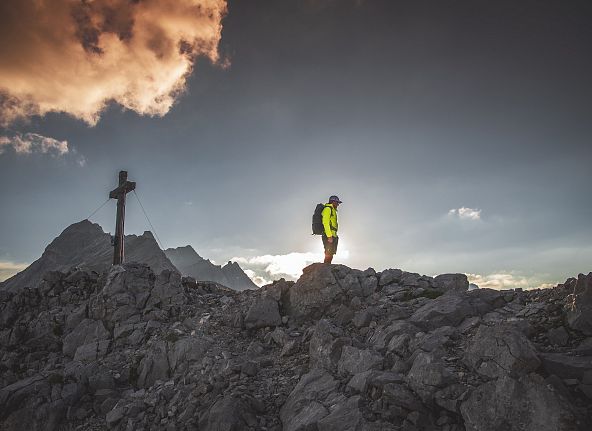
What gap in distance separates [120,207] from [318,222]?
49.2 feet

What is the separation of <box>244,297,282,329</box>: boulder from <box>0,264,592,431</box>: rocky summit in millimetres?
46

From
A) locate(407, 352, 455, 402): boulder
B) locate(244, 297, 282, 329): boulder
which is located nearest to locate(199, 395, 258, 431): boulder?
locate(407, 352, 455, 402): boulder

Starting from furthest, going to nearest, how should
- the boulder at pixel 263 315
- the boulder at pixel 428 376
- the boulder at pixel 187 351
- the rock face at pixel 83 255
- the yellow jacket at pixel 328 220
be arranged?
the rock face at pixel 83 255 < the yellow jacket at pixel 328 220 < the boulder at pixel 263 315 < the boulder at pixel 187 351 < the boulder at pixel 428 376

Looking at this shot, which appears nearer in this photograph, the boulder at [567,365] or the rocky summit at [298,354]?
the boulder at [567,365]

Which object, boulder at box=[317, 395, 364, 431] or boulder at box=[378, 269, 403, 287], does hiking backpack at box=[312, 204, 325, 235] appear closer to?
boulder at box=[378, 269, 403, 287]

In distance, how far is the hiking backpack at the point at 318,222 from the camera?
53.6 feet

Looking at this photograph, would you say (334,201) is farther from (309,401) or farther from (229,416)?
(229,416)

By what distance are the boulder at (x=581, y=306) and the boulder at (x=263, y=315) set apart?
9.85 metres

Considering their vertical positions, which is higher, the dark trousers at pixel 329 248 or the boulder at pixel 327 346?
the dark trousers at pixel 329 248

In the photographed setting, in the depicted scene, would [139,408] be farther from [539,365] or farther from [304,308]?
[539,365]

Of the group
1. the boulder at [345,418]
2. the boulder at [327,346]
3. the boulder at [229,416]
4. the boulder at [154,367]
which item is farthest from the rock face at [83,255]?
the boulder at [345,418]

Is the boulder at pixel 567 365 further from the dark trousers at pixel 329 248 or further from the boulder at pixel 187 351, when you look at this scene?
the boulder at pixel 187 351

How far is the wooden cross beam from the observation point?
22.7 m

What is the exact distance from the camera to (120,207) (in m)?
23.2
